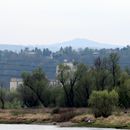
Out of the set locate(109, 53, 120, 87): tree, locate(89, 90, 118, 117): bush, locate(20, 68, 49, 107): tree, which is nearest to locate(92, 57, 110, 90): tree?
locate(109, 53, 120, 87): tree

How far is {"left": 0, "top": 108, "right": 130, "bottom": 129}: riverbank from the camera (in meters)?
60.7

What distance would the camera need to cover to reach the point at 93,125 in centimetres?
6116

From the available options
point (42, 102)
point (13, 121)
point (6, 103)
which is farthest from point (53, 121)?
point (6, 103)

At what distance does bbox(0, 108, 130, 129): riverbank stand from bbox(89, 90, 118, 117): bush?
76cm

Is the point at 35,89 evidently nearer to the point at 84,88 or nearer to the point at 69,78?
the point at 69,78

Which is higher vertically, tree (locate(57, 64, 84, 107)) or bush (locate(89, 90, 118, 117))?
tree (locate(57, 64, 84, 107))

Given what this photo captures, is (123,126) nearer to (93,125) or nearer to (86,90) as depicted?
(93,125)

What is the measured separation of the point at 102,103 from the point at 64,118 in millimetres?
6156

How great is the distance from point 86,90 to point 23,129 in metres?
25.9

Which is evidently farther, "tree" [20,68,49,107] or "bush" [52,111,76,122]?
"tree" [20,68,49,107]

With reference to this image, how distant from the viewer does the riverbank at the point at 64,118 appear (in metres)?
60.7

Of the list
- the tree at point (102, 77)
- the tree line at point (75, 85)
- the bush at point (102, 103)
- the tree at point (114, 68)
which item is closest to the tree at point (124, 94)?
the tree line at point (75, 85)

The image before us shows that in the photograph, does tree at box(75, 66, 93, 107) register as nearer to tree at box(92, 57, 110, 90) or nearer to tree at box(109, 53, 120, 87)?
tree at box(92, 57, 110, 90)

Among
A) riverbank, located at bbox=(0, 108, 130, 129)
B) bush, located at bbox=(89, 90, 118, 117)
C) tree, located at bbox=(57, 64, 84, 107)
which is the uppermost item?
tree, located at bbox=(57, 64, 84, 107)
